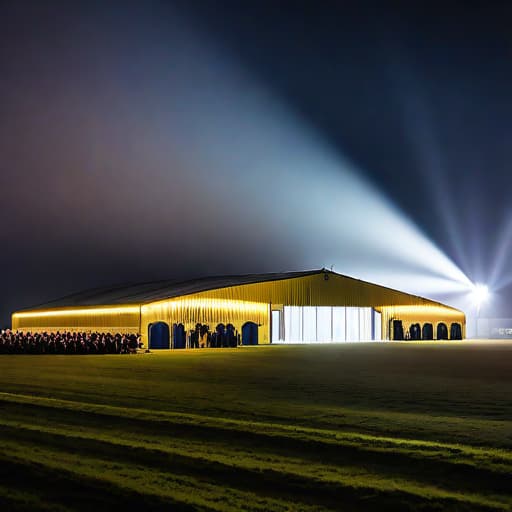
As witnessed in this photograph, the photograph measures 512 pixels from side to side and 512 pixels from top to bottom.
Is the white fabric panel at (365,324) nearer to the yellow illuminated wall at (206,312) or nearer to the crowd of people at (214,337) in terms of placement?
the yellow illuminated wall at (206,312)

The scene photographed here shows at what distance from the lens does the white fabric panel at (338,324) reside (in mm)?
61844

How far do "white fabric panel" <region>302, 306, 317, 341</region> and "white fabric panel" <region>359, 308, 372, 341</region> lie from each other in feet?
16.5

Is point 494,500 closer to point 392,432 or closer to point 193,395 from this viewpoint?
point 392,432

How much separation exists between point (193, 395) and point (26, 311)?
59102 millimetres

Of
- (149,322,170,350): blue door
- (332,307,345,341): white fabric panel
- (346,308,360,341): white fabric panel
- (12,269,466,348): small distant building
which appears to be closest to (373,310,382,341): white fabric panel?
(12,269,466,348): small distant building

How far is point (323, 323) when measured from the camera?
61312 mm

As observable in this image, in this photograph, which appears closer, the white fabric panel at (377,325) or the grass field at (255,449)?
the grass field at (255,449)

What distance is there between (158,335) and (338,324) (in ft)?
61.1

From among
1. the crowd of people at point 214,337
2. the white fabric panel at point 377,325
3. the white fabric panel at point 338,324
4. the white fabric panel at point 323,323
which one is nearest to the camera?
the crowd of people at point 214,337

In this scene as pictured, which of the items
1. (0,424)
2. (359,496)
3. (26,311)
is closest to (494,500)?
(359,496)

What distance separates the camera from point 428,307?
223 ft

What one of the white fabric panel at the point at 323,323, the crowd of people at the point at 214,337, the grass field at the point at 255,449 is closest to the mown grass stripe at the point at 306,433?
the grass field at the point at 255,449

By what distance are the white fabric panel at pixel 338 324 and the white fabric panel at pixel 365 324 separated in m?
2.03

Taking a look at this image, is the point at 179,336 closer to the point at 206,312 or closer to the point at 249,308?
the point at 206,312
